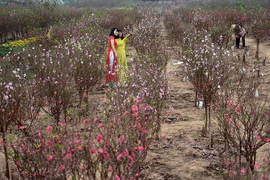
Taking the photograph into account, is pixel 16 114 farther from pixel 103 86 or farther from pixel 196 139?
pixel 103 86

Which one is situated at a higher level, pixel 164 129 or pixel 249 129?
pixel 249 129

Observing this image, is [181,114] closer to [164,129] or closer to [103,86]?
[164,129]

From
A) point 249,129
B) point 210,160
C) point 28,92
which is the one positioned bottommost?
point 210,160

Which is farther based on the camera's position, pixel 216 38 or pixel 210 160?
pixel 216 38

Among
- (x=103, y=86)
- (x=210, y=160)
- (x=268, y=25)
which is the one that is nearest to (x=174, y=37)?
(x=268, y=25)

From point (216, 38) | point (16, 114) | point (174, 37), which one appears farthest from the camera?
point (174, 37)

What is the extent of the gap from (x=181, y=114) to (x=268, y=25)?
803 centimetres

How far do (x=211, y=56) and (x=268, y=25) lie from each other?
28.9ft

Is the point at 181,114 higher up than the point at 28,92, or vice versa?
the point at 28,92

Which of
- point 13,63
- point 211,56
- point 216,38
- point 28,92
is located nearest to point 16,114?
point 28,92

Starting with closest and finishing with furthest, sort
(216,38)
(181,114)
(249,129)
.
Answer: (249,129)
(181,114)
(216,38)

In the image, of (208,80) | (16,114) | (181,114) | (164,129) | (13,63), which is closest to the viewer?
(16,114)

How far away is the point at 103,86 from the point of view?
9.99m

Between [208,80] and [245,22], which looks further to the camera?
[245,22]
